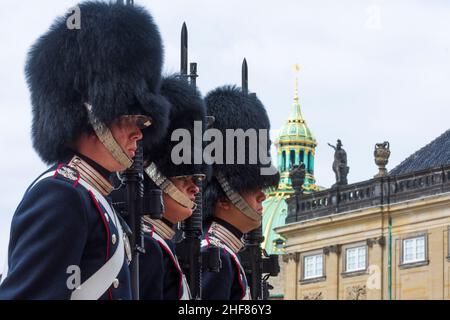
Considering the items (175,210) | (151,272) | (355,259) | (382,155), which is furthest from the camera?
(382,155)

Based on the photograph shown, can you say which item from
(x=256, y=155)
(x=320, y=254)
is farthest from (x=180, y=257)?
(x=320, y=254)

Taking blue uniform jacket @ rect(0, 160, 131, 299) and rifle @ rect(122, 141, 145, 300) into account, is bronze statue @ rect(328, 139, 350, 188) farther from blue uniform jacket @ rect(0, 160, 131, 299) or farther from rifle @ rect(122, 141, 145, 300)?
blue uniform jacket @ rect(0, 160, 131, 299)

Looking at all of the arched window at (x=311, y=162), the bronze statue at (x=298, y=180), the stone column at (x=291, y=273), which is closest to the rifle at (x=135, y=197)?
the stone column at (x=291, y=273)

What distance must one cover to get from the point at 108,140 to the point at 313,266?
56.2m

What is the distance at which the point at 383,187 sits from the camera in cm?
6178

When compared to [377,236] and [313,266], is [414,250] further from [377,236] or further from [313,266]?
[313,266]

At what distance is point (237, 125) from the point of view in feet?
47.6

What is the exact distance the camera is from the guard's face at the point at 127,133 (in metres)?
9.88

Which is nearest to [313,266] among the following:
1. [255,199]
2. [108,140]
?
[255,199]

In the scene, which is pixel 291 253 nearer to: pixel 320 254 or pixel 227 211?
pixel 320 254

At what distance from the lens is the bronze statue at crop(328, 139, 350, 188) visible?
65125 millimetres

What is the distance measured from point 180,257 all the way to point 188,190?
24.3 inches

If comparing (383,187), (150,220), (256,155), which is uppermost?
(383,187)

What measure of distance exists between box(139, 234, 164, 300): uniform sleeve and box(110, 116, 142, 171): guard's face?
1130 millimetres
